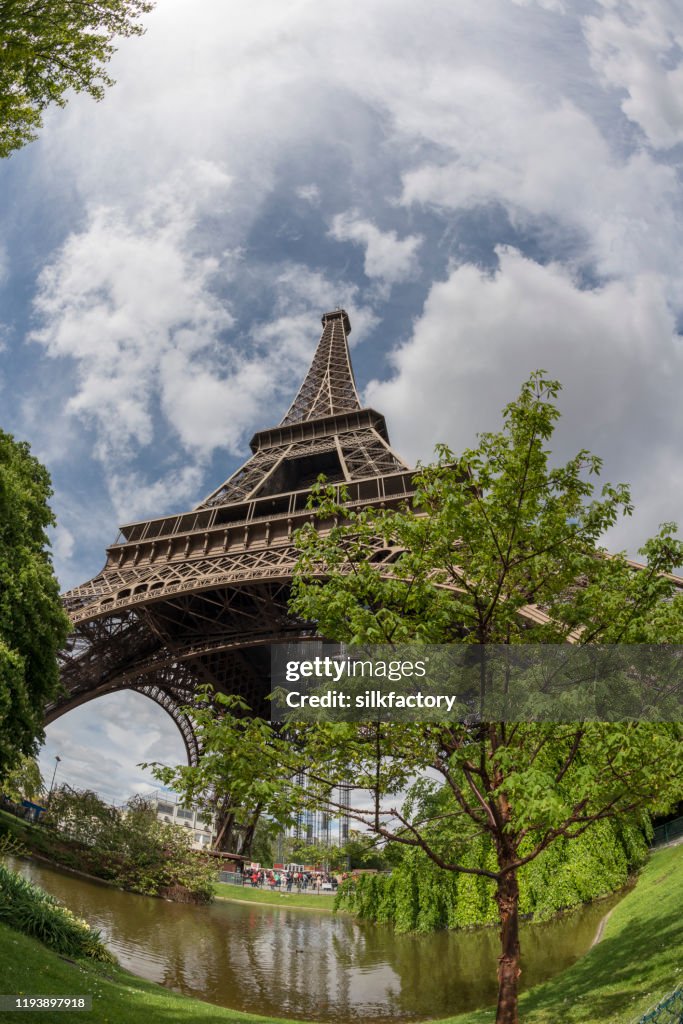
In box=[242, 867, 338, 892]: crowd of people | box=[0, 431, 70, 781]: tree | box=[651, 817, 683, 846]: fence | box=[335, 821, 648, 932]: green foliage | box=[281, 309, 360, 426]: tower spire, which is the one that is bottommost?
box=[242, 867, 338, 892]: crowd of people

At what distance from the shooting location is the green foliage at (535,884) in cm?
1745

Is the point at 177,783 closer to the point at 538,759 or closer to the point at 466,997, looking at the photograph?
the point at 538,759

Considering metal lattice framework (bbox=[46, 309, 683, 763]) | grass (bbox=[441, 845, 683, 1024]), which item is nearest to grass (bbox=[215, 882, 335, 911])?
metal lattice framework (bbox=[46, 309, 683, 763])

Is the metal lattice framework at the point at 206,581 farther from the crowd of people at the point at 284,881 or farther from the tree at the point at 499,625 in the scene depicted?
the tree at the point at 499,625

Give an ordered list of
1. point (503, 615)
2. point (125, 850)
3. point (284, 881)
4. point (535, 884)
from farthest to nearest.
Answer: point (284, 881) < point (125, 850) < point (535, 884) < point (503, 615)

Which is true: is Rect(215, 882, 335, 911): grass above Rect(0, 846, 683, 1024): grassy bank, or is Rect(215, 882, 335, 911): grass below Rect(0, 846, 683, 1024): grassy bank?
below

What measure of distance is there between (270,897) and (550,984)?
31.8 meters

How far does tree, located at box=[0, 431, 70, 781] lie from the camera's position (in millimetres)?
17078

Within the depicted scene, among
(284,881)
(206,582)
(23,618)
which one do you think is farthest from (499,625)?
(284,881)

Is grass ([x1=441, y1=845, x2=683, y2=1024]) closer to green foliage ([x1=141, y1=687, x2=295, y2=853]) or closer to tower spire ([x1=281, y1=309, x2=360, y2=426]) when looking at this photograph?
green foliage ([x1=141, y1=687, x2=295, y2=853])

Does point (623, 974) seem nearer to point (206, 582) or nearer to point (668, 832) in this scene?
point (668, 832)

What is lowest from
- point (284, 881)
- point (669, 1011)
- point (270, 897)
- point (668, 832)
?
point (284, 881)

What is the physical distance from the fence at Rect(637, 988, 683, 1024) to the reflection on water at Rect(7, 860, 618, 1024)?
7.21 metres

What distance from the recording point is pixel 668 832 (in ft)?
71.0
